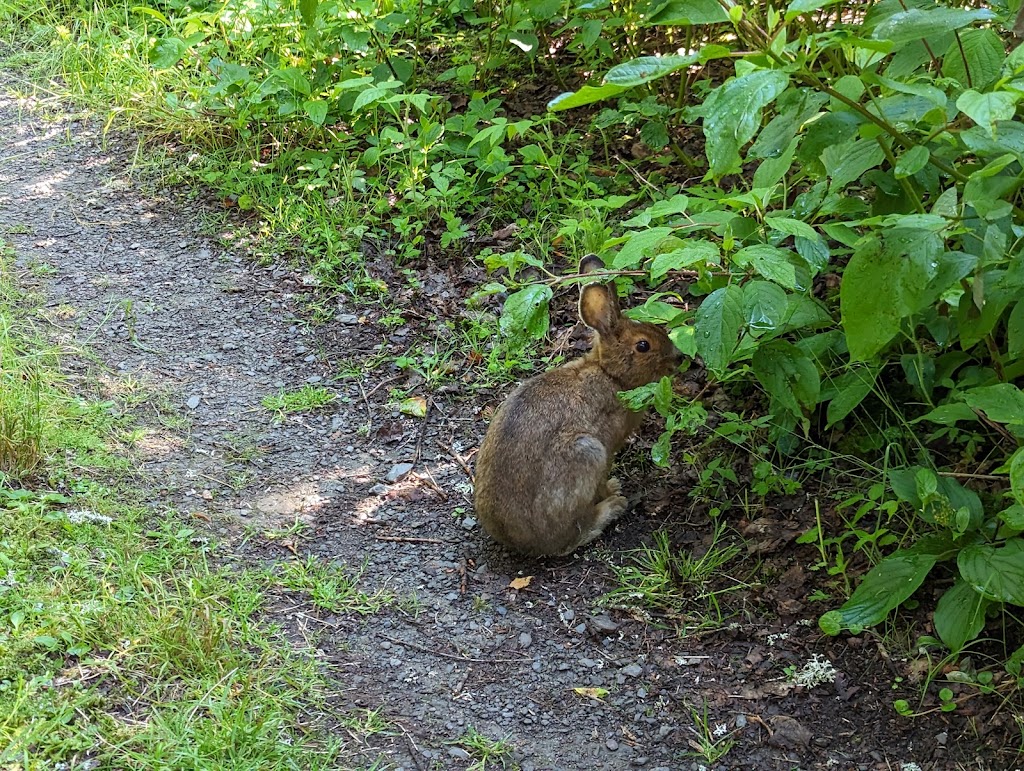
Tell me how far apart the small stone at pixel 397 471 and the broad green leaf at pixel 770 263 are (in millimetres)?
2262

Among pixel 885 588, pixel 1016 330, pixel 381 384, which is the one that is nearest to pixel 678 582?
pixel 885 588

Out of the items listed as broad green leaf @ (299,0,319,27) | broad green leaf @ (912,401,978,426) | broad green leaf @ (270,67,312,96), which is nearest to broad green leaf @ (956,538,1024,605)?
broad green leaf @ (912,401,978,426)

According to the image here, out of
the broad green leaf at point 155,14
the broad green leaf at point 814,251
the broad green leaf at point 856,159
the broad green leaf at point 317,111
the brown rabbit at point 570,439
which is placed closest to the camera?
the broad green leaf at point 856,159

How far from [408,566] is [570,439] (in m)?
0.91

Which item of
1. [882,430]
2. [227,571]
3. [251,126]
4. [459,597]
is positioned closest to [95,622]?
[227,571]

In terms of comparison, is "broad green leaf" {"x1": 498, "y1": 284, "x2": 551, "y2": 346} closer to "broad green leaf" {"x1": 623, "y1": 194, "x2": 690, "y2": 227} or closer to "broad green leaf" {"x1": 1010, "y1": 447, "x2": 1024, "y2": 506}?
"broad green leaf" {"x1": 623, "y1": 194, "x2": 690, "y2": 227}

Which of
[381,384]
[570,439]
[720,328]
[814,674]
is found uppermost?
[720,328]

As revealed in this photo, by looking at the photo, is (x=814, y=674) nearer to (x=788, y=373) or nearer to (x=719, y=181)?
(x=788, y=373)

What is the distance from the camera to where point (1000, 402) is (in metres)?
3.42

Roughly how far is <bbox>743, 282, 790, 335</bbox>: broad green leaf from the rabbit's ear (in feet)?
4.75

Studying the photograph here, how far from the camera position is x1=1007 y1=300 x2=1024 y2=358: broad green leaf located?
3.39m

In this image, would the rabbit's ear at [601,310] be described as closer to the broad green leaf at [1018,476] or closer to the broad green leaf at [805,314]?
the broad green leaf at [805,314]

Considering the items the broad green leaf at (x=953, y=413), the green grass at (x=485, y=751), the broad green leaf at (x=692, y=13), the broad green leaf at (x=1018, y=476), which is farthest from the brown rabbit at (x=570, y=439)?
the broad green leaf at (x=1018, y=476)

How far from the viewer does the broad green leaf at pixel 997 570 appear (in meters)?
3.46
